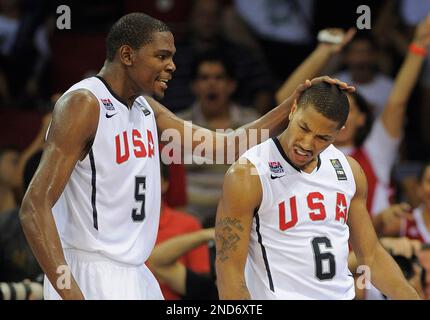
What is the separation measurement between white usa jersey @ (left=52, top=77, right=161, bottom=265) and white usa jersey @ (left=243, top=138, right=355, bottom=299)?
482mm

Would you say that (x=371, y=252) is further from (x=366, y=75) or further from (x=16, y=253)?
(x=366, y=75)

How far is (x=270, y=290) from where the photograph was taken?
4.43 m

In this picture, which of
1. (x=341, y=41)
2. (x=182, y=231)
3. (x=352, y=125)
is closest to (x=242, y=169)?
(x=182, y=231)

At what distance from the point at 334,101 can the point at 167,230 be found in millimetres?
2002

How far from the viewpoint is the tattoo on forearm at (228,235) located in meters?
4.33

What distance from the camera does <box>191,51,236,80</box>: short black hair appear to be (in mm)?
7363

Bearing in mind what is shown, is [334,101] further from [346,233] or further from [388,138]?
[388,138]

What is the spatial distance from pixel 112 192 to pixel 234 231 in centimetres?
56

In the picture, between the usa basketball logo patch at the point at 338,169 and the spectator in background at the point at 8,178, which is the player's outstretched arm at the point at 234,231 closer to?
the usa basketball logo patch at the point at 338,169

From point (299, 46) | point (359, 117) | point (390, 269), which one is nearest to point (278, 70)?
point (299, 46)

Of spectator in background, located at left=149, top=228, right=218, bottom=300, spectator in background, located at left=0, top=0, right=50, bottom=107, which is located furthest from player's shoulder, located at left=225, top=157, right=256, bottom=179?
spectator in background, located at left=0, top=0, right=50, bottom=107

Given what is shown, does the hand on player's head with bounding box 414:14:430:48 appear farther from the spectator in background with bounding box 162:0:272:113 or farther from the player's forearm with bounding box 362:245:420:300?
the player's forearm with bounding box 362:245:420:300

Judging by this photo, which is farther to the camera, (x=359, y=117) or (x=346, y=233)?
(x=359, y=117)

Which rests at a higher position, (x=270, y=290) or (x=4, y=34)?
(x=4, y=34)
